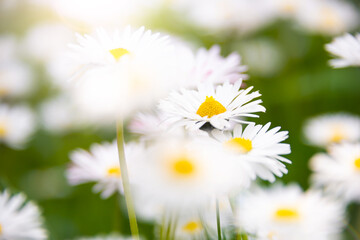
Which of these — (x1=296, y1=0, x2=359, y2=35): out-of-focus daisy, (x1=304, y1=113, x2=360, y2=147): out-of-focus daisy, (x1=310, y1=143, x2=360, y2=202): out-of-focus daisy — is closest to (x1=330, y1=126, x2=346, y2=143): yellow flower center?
(x1=304, y1=113, x2=360, y2=147): out-of-focus daisy

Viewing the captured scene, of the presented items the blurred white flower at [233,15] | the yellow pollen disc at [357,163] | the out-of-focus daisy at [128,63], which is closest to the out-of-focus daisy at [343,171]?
the yellow pollen disc at [357,163]

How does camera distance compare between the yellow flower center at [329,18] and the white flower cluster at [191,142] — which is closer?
the white flower cluster at [191,142]

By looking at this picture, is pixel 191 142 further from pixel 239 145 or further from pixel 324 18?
pixel 324 18

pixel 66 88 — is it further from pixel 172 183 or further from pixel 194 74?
pixel 172 183

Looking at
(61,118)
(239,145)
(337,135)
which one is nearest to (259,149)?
(239,145)

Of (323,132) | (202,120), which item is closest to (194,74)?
(202,120)

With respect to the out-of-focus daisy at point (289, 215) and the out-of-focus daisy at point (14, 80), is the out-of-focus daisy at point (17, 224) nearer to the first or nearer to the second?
the out-of-focus daisy at point (289, 215)

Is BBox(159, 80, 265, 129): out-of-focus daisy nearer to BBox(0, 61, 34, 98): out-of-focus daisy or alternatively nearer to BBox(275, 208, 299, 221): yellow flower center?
BBox(275, 208, 299, 221): yellow flower center
